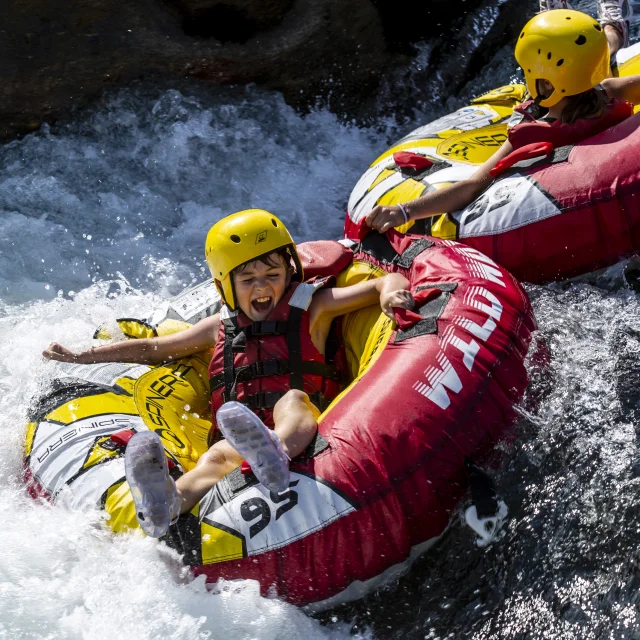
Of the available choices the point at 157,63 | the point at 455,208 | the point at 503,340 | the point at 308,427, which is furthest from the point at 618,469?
the point at 157,63

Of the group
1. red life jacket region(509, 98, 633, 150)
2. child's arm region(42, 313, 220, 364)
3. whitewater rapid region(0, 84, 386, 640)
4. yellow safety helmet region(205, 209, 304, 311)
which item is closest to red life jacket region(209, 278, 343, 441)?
yellow safety helmet region(205, 209, 304, 311)

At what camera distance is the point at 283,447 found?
10.6ft

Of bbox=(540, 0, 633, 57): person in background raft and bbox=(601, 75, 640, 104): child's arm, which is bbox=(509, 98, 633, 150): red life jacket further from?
bbox=(540, 0, 633, 57): person in background raft

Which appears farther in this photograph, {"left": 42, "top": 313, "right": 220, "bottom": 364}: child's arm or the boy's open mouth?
{"left": 42, "top": 313, "right": 220, "bottom": 364}: child's arm

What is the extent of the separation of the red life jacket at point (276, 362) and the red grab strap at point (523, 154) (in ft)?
3.79

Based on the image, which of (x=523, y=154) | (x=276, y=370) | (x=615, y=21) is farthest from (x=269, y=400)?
(x=615, y=21)

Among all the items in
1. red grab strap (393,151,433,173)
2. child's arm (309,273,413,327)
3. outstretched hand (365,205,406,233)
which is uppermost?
red grab strap (393,151,433,173)

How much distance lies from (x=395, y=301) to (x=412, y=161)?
1.36m

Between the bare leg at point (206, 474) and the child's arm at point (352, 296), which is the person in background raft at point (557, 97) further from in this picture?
the bare leg at point (206, 474)

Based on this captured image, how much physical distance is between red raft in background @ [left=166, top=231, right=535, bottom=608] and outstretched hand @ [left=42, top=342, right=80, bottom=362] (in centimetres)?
126

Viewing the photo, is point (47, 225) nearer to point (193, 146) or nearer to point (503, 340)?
point (193, 146)

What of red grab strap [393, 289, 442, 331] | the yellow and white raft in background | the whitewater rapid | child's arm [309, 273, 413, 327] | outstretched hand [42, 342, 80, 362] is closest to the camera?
red grab strap [393, 289, 442, 331]

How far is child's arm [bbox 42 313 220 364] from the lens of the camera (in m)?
4.14

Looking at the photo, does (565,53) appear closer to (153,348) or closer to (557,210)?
(557,210)
